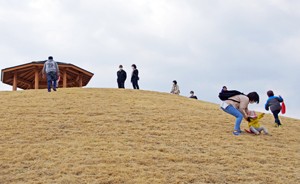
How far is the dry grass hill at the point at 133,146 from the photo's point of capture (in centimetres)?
1103

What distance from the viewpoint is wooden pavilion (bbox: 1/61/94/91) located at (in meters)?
36.1

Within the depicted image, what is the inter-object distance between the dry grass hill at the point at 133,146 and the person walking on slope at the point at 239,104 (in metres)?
0.75

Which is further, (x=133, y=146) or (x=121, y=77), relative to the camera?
(x=121, y=77)

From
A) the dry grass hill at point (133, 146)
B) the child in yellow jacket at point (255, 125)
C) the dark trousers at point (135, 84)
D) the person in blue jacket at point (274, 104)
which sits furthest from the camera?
the dark trousers at point (135, 84)

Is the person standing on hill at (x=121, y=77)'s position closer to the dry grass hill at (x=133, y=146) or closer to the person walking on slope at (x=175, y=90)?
the person walking on slope at (x=175, y=90)

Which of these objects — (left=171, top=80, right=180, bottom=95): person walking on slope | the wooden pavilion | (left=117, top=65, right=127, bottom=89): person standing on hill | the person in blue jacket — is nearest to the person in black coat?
(left=117, top=65, right=127, bottom=89): person standing on hill

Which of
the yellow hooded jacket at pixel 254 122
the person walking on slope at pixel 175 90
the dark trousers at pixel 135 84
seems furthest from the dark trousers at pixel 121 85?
the yellow hooded jacket at pixel 254 122

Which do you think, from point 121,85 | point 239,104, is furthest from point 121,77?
point 239,104

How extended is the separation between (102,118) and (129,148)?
4.91 meters

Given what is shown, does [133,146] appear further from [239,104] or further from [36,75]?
Answer: [36,75]

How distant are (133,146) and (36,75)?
2423cm

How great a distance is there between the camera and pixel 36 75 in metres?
36.4

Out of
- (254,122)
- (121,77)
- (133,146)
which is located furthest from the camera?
(121,77)

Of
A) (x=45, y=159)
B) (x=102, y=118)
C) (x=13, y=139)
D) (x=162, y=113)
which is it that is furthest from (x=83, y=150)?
(x=162, y=113)
